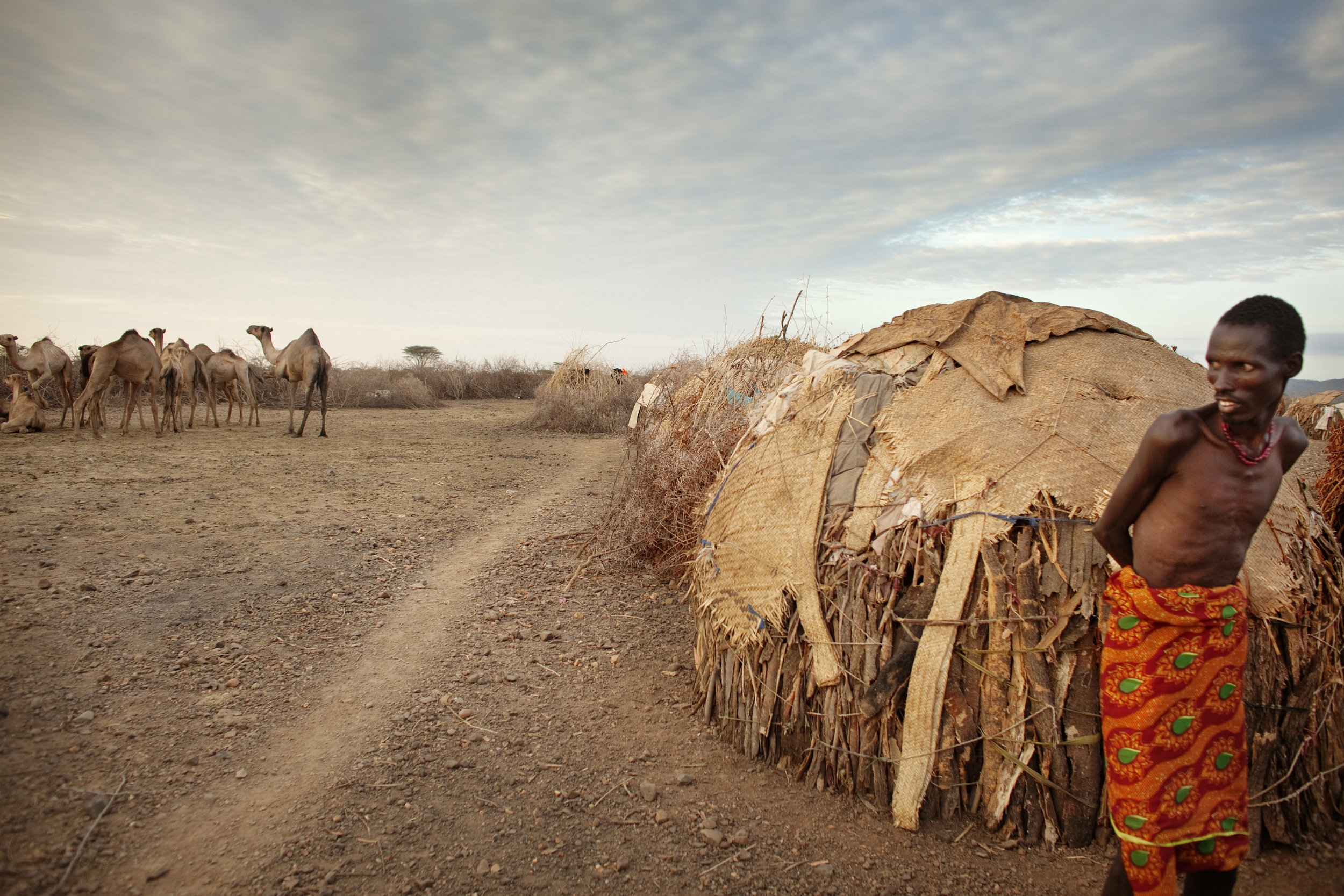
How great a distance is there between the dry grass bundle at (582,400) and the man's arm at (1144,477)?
1471 cm

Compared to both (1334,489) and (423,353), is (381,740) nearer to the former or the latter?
(1334,489)

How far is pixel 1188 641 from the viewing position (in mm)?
1837

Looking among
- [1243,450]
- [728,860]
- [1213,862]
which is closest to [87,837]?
[728,860]

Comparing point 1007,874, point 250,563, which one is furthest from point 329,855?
point 250,563

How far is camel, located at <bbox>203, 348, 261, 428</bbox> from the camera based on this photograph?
14578 millimetres

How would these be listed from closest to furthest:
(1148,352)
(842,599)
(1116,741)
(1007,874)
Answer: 1. (1116,741)
2. (1007,874)
3. (842,599)
4. (1148,352)

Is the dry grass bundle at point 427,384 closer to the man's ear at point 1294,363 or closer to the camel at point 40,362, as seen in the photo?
the camel at point 40,362

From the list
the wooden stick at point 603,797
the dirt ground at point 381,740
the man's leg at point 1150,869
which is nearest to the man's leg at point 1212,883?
the man's leg at point 1150,869

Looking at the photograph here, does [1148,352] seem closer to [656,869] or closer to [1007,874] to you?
[1007,874]

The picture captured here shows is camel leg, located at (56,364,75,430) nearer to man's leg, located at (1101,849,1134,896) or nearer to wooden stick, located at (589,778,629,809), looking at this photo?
wooden stick, located at (589,778,629,809)

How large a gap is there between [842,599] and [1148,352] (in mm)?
1902

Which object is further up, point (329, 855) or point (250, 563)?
point (250, 563)

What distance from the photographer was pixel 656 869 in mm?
2586

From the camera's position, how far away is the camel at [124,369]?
11.7m
